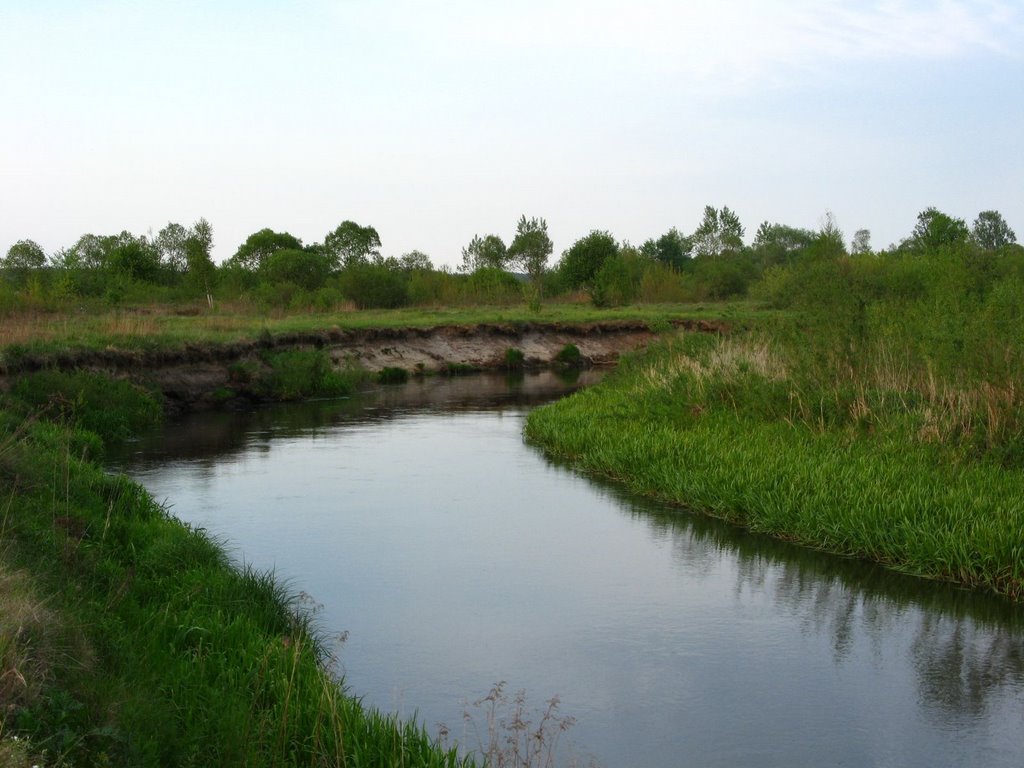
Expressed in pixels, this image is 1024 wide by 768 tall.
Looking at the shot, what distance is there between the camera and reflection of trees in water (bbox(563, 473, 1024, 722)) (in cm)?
863

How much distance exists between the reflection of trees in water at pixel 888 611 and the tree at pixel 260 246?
261 ft

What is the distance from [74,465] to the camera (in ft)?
43.9

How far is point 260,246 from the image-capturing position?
8950 centimetres

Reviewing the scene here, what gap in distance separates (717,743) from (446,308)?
4721 cm

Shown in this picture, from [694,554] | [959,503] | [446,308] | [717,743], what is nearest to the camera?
[717,743]

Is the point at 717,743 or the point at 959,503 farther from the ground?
the point at 959,503

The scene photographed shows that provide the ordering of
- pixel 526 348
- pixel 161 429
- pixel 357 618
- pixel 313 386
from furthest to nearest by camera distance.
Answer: pixel 526 348 < pixel 313 386 < pixel 161 429 < pixel 357 618

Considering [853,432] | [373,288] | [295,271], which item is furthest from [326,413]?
[295,271]

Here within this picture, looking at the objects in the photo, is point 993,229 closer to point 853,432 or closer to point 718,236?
point 718,236

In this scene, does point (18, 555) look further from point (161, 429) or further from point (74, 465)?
point (161, 429)

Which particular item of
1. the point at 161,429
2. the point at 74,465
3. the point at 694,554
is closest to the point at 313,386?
the point at 161,429

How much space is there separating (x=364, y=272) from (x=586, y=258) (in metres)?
20.8

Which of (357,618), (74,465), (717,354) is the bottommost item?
(357,618)

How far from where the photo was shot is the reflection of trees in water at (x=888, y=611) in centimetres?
863
